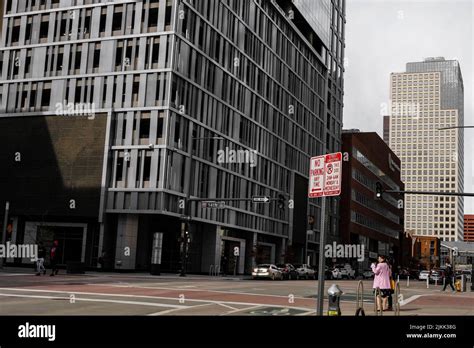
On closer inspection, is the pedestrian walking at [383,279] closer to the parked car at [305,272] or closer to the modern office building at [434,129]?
the modern office building at [434,129]

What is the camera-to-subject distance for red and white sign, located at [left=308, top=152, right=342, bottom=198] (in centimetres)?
663

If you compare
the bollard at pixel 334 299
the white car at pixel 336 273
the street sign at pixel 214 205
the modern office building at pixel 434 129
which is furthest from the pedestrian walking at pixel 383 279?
the white car at pixel 336 273

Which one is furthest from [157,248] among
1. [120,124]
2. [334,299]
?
[334,299]

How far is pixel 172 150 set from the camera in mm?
49094

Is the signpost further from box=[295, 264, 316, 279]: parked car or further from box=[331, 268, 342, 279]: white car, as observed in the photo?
box=[331, 268, 342, 279]: white car

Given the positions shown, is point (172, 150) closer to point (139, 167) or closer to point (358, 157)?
point (139, 167)

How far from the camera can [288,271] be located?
5369 cm

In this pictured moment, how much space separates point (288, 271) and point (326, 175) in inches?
1887

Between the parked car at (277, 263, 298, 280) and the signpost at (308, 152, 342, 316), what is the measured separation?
4592 cm

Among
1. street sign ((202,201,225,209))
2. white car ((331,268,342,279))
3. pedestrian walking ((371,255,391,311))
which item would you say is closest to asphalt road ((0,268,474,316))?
pedestrian walking ((371,255,391,311))
